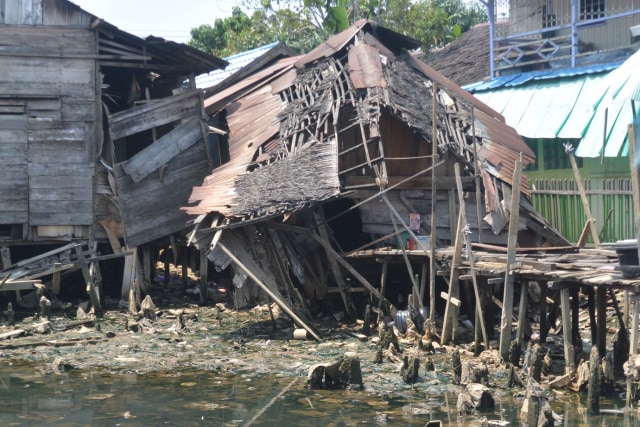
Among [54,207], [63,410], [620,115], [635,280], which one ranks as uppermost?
[620,115]

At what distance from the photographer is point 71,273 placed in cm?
1917

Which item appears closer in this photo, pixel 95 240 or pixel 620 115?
pixel 620 115

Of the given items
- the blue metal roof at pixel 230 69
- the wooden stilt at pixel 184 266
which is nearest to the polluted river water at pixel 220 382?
the wooden stilt at pixel 184 266

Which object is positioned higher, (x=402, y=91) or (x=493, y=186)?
(x=402, y=91)

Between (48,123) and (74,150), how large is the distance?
2.18ft

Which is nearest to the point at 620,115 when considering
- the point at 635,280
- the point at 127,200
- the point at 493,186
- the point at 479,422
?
the point at 493,186

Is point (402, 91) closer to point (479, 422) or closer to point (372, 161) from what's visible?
point (372, 161)

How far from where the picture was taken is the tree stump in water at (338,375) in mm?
12290

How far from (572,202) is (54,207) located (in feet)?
31.3

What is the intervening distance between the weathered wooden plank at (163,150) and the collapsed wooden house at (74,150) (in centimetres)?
2

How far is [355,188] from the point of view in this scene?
669 inches

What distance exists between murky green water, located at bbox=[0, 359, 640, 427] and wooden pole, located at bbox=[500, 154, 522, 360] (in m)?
1.02

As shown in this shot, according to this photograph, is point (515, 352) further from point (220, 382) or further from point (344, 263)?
point (344, 263)

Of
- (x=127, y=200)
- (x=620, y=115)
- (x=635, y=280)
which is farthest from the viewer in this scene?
(x=127, y=200)
